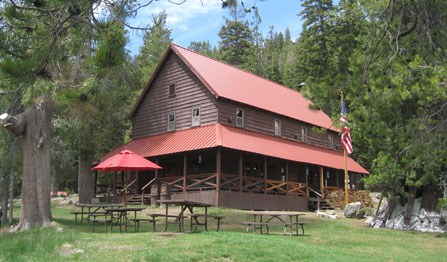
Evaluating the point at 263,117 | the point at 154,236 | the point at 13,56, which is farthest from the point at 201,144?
the point at 13,56

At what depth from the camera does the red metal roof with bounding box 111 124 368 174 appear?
23.0 metres

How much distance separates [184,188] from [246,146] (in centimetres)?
366

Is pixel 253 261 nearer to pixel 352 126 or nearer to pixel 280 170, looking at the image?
pixel 352 126

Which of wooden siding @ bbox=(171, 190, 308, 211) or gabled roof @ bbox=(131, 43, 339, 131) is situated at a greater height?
gabled roof @ bbox=(131, 43, 339, 131)

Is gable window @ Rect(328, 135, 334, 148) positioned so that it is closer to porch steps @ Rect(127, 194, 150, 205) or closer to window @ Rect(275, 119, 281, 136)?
window @ Rect(275, 119, 281, 136)

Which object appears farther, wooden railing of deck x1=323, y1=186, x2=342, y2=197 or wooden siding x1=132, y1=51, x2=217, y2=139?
wooden railing of deck x1=323, y1=186, x2=342, y2=197

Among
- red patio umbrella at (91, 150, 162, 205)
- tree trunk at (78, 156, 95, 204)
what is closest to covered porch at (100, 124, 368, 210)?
tree trunk at (78, 156, 95, 204)

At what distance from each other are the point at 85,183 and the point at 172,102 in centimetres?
749

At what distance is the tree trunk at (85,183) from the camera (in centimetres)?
2902

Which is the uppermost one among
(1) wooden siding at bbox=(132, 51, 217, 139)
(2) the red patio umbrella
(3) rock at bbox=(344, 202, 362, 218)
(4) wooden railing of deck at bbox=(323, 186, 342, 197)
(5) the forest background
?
(1) wooden siding at bbox=(132, 51, 217, 139)

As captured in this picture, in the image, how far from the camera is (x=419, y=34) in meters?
7.55

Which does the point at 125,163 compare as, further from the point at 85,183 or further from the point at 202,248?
the point at 85,183

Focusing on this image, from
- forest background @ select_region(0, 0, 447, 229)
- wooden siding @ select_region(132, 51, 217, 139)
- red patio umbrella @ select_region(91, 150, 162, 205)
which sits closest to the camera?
forest background @ select_region(0, 0, 447, 229)

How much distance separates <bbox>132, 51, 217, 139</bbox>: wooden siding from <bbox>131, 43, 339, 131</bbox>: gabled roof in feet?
1.39
